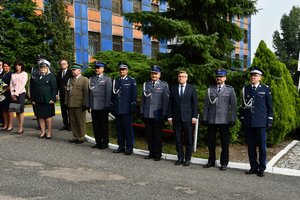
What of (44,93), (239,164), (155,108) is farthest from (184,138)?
(44,93)

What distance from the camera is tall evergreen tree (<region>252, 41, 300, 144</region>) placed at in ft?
31.8

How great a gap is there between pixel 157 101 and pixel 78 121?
2.14m

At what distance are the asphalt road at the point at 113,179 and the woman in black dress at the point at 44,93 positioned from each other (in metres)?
Result: 1.15

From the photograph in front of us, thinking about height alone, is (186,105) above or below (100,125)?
above

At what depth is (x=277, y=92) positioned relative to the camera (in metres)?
9.79

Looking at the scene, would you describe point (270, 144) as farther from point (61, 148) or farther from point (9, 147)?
point (9, 147)

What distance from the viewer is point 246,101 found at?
702cm

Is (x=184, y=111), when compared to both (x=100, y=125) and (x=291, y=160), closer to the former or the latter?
(x=100, y=125)

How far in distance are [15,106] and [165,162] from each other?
4289mm

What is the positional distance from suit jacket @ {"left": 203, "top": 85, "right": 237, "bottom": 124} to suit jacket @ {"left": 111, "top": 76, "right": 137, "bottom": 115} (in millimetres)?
1597

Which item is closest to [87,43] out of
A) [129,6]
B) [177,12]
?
[129,6]

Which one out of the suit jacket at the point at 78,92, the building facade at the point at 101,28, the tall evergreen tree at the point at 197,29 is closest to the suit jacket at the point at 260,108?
the tall evergreen tree at the point at 197,29

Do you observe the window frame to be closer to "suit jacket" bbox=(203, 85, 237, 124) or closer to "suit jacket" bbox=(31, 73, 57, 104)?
"suit jacket" bbox=(31, 73, 57, 104)

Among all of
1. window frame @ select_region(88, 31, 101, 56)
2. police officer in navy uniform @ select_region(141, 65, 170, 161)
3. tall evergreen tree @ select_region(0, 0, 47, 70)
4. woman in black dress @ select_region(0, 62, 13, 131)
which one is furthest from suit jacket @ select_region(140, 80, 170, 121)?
window frame @ select_region(88, 31, 101, 56)
